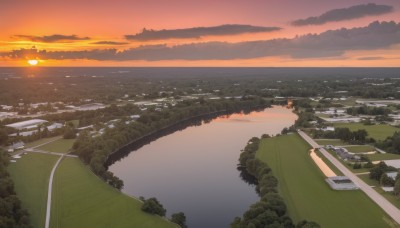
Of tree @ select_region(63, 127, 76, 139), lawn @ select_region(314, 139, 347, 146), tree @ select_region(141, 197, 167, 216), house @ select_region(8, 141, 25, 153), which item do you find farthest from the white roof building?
lawn @ select_region(314, 139, 347, 146)

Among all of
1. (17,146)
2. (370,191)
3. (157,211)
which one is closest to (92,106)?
(17,146)

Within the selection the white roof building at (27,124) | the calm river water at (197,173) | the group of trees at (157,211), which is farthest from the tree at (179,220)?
the white roof building at (27,124)

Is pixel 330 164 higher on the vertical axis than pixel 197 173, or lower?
higher

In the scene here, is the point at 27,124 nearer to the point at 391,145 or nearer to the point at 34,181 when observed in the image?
the point at 34,181

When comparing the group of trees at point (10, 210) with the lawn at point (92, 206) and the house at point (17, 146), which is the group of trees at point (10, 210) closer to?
the lawn at point (92, 206)

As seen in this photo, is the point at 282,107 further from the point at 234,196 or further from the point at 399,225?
the point at 399,225

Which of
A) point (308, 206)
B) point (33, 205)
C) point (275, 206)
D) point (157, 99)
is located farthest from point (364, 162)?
point (157, 99)

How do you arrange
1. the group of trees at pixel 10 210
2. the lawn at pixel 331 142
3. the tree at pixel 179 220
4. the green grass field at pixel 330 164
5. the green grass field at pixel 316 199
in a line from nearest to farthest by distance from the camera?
the group of trees at pixel 10 210
the green grass field at pixel 316 199
the tree at pixel 179 220
the green grass field at pixel 330 164
the lawn at pixel 331 142
